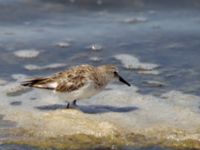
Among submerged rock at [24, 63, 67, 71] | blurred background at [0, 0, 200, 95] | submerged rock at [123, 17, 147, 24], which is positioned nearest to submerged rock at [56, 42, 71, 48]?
blurred background at [0, 0, 200, 95]

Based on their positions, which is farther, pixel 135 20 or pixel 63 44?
pixel 135 20

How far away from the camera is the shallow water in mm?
9625

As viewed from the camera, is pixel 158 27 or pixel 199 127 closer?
pixel 199 127

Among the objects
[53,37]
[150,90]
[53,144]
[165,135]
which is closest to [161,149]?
[165,135]

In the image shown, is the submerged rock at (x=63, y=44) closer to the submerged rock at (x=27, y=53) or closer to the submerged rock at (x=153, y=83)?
the submerged rock at (x=27, y=53)

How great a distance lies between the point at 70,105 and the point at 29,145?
1.27 meters

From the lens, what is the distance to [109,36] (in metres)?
11.3

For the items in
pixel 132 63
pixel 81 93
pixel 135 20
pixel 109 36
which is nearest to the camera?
pixel 81 93

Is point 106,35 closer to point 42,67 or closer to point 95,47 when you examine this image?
point 95,47

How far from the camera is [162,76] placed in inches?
374

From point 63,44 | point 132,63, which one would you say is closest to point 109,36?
point 63,44

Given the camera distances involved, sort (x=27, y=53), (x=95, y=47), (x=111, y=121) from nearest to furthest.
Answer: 1. (x=111, y=121)
2. (x=27, y=53)
3. (x=95, y=47)

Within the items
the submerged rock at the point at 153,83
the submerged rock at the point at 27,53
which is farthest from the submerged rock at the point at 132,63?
the submerged rock at the point at 27,53

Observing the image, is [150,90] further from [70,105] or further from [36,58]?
[36,58]
